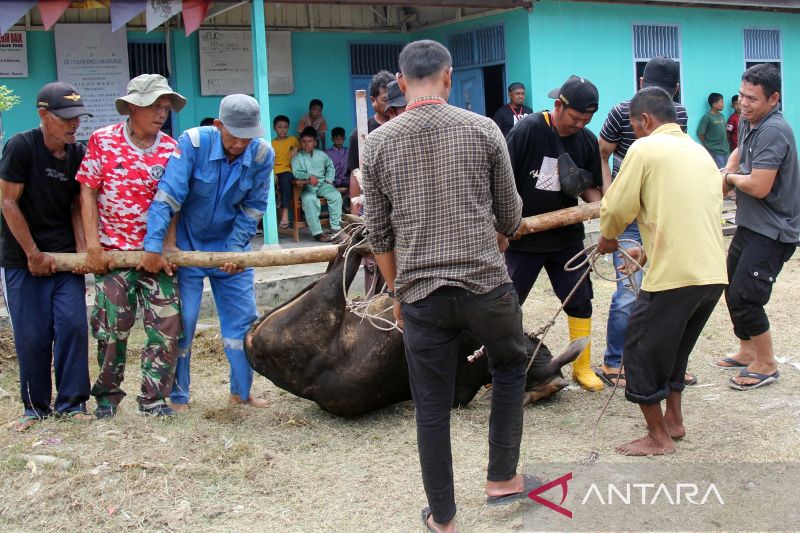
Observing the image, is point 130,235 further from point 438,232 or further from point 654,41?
point 654,41

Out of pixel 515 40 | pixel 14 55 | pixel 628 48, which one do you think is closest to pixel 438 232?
pixel 14 55

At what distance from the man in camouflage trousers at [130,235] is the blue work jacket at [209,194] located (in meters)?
0.16

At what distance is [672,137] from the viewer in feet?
13.9

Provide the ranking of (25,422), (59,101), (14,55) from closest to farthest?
(59,101) → (25,422) → (14,55)

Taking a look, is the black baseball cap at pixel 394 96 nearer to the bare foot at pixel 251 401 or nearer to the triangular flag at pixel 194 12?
the bare foot at pixel 251 401

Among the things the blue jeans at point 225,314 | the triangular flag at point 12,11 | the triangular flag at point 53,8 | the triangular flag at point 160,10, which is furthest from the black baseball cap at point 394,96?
the triangular flag at point 12,11

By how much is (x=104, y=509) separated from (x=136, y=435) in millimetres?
854

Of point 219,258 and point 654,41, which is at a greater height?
point 654,41

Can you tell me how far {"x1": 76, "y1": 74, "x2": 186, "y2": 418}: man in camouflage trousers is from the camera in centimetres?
491

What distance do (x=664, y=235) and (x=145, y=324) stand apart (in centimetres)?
294

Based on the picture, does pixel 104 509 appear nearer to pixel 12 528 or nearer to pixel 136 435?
pixel 12 528

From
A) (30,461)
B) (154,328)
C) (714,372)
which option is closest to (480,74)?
(714,372)

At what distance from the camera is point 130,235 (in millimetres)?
5082

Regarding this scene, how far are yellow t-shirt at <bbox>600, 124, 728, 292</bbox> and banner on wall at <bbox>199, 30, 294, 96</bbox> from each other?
30.4ft
